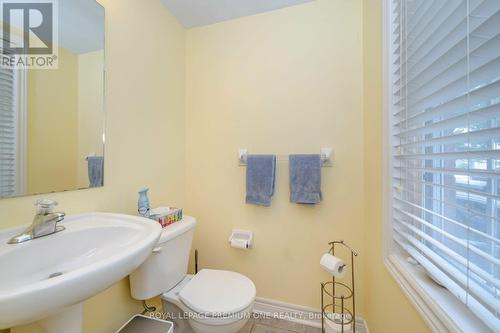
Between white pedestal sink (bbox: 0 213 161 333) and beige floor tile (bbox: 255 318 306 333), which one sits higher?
white pedestal sink (bbox: 0 213 161 333)

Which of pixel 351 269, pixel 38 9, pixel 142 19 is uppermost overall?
pixel 142 19

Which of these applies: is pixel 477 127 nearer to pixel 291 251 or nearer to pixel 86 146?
pixel 291 251

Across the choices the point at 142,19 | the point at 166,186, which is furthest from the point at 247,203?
the point at 142,19

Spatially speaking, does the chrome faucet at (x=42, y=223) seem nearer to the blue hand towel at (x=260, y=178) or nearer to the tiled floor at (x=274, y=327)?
the blue hand towel at (x=260, y=178)

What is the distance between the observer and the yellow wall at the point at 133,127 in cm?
104

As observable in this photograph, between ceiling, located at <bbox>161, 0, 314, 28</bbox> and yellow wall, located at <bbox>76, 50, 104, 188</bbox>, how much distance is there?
80 cm

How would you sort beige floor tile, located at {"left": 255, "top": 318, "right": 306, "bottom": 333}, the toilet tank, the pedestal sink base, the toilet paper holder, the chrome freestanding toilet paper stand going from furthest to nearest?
the toilet paper holder, beige floor tile, located at {"left": 255, "top": 318, "right": 306, "bottom": 333}, the chrome freestanding toilet paper stand, the toilet tank, the pedestal sink base

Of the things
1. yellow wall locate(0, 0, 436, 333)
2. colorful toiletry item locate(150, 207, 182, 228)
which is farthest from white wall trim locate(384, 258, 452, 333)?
colorful toiletry item locate(150, 207, 182, 228)

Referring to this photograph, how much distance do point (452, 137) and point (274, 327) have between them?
1517mm

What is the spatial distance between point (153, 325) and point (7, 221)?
783mm

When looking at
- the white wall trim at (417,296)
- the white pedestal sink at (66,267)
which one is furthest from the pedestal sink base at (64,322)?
the white wall trim at (417,296)

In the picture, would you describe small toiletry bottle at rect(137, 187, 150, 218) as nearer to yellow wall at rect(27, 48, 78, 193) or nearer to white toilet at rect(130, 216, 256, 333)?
white toilet at rect(130, 216, 256, 333)

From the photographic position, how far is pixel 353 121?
1402mm

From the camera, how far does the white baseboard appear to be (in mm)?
1396
